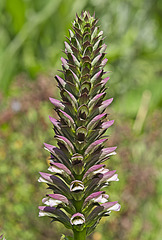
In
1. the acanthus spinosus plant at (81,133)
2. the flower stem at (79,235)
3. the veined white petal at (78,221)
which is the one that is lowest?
the flower stem at (79,235)

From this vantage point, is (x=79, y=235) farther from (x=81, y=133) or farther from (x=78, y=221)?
(x=81, y=133)

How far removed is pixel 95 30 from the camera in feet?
3.87

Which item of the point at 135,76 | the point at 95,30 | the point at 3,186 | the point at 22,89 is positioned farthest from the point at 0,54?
the point at 95,30

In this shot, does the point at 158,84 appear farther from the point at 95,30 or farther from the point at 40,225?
the point at 95,30

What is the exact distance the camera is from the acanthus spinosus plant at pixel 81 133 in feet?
3.69

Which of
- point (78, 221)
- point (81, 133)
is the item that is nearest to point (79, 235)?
point (78, 221)

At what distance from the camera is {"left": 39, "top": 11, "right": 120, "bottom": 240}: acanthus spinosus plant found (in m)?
1.13

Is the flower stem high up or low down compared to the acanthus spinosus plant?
down

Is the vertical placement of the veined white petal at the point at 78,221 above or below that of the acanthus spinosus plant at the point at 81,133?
below

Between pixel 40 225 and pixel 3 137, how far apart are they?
1.07 m

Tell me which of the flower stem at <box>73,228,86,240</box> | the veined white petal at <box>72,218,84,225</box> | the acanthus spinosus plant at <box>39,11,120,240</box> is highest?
the acanthus spinosus plant at <box>39,11,120,240</box>

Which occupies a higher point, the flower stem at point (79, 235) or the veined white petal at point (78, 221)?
the veined white petal at point (78, 221)

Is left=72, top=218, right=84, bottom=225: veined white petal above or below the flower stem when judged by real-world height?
above

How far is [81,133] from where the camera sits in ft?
3.69
